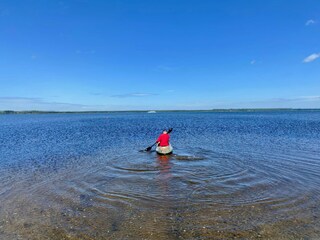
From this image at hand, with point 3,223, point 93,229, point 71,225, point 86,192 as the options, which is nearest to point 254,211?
point 93,229

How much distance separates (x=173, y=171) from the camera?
16578 mm

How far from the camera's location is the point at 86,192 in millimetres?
12688

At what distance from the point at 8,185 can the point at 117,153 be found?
11.1 m

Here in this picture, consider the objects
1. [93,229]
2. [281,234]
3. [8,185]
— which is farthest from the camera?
[8,185]

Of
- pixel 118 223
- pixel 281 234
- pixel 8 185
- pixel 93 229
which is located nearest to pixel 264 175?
pixel 281 234

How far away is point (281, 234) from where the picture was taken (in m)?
8.09

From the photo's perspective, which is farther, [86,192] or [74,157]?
[74,157]

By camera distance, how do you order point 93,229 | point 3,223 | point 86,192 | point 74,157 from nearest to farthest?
point 93,229 < point 3,223 < point 86,192 < point 74,157

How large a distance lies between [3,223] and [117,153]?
15049mm

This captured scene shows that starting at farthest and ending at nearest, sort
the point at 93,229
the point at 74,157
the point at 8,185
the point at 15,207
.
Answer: the point at 74,157 → the point at 8,185 → the point at 15,207 → the point at 93,229

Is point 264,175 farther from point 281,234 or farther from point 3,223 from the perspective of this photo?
point 3,223

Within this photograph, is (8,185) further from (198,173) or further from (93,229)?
(198,173)

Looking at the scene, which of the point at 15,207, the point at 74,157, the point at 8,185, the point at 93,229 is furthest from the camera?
the point at 74,157

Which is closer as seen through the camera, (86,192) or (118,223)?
(118,223)
